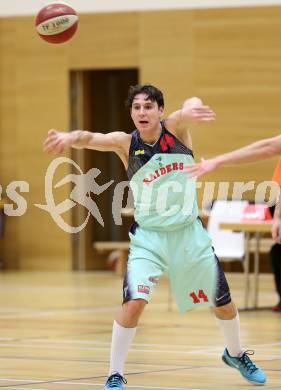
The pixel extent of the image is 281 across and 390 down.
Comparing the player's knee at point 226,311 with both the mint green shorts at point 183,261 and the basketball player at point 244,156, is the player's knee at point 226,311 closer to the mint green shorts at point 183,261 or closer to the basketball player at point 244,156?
the mint green shorts at point 183,261

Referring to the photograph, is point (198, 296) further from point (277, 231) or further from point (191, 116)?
point (191, 116)

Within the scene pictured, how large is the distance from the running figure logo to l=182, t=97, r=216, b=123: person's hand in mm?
11775

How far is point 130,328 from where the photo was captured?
6.70 metres

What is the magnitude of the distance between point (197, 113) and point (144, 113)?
0.40 meters

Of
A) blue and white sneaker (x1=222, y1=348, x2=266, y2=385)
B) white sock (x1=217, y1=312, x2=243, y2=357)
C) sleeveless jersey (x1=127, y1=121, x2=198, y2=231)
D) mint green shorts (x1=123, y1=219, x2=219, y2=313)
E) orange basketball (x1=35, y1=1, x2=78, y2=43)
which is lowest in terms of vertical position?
blue and white sneaker (x1=222, y1=348, x2=266, y2=385)

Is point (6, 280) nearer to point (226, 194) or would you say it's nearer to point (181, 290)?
point (226, 194)

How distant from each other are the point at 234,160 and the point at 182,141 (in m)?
1.14

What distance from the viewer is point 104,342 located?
9641 mm

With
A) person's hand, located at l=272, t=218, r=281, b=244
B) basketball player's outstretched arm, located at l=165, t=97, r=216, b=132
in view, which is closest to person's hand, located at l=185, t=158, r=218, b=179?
basketball player's outstretched arm, located at l=165, t=97, r=216, b=132

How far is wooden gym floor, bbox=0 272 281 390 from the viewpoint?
741 centimetres

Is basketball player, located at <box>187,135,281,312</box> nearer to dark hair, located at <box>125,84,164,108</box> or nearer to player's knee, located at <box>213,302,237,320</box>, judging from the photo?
dark hair, located at <box>125,84,164,108</box>

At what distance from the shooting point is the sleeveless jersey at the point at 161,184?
6953 millimetres

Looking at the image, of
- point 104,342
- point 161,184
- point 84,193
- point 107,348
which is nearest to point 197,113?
point 161,184

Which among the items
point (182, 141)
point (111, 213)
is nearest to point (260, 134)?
point (111, 213)
